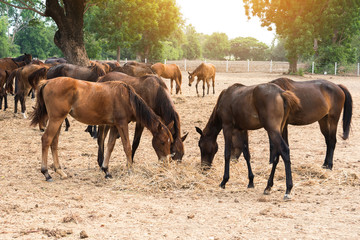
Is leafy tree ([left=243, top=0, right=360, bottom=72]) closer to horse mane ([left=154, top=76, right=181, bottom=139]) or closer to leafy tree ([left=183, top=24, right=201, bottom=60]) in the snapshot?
horse mane ([left=154, top=76, right=181, bottom=139])

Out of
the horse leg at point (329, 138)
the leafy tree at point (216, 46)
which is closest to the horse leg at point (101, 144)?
the horse leg at point (329, 138)

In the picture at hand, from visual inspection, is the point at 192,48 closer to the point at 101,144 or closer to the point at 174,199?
the point at 101,144

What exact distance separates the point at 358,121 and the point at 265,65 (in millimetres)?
36340

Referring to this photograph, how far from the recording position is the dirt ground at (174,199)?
4.37 m

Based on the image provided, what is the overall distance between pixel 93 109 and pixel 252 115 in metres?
2.60

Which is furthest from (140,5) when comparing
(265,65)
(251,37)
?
(251,37)

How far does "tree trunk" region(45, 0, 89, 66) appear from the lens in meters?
17.7

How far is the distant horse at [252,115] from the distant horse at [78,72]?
623 cm

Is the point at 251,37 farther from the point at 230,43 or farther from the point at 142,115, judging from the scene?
the point at 142,115

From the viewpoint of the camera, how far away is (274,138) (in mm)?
5801

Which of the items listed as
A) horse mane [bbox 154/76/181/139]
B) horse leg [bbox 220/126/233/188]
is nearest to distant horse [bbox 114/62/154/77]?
horse mane [bbox 154/76/181/139]

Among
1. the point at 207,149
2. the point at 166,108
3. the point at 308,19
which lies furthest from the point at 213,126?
the point at 308,19

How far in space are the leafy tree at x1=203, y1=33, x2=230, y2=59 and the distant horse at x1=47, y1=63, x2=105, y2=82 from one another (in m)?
83.2

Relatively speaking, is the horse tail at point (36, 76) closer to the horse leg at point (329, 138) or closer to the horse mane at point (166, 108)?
the horse mane at point (166, 108)
